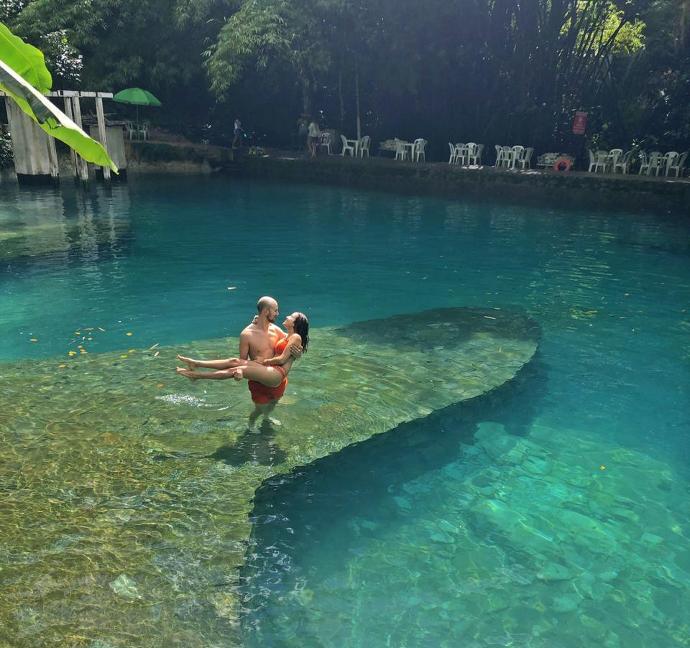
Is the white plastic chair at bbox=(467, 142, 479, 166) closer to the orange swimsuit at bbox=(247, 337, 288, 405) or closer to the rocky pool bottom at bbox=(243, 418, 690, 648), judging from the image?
the rocky pool bottom at bbox=(243, 418, 690, 648)

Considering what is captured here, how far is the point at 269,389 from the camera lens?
227 inches

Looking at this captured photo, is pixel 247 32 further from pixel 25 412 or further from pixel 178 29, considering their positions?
pixel 25 412

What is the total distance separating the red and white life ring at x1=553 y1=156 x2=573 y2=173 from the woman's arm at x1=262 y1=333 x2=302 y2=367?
19486mm

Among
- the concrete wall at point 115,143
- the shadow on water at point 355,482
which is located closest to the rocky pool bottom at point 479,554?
the shadow on water at point 355,482

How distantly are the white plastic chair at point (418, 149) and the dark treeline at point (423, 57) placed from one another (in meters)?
1.13

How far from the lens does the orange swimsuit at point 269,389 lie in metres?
5.68

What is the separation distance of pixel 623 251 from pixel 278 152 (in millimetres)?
17894

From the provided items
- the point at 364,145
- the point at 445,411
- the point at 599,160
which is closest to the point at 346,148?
the point at 364,145

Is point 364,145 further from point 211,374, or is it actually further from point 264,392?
point 211,374

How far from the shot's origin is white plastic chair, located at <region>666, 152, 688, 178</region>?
2102 cm

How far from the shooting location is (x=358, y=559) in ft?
15.7

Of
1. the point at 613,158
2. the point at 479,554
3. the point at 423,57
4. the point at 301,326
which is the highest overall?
the point at 423,57

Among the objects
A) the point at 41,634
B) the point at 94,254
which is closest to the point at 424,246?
the point at 94,254

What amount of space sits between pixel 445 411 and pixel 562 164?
716 inches
